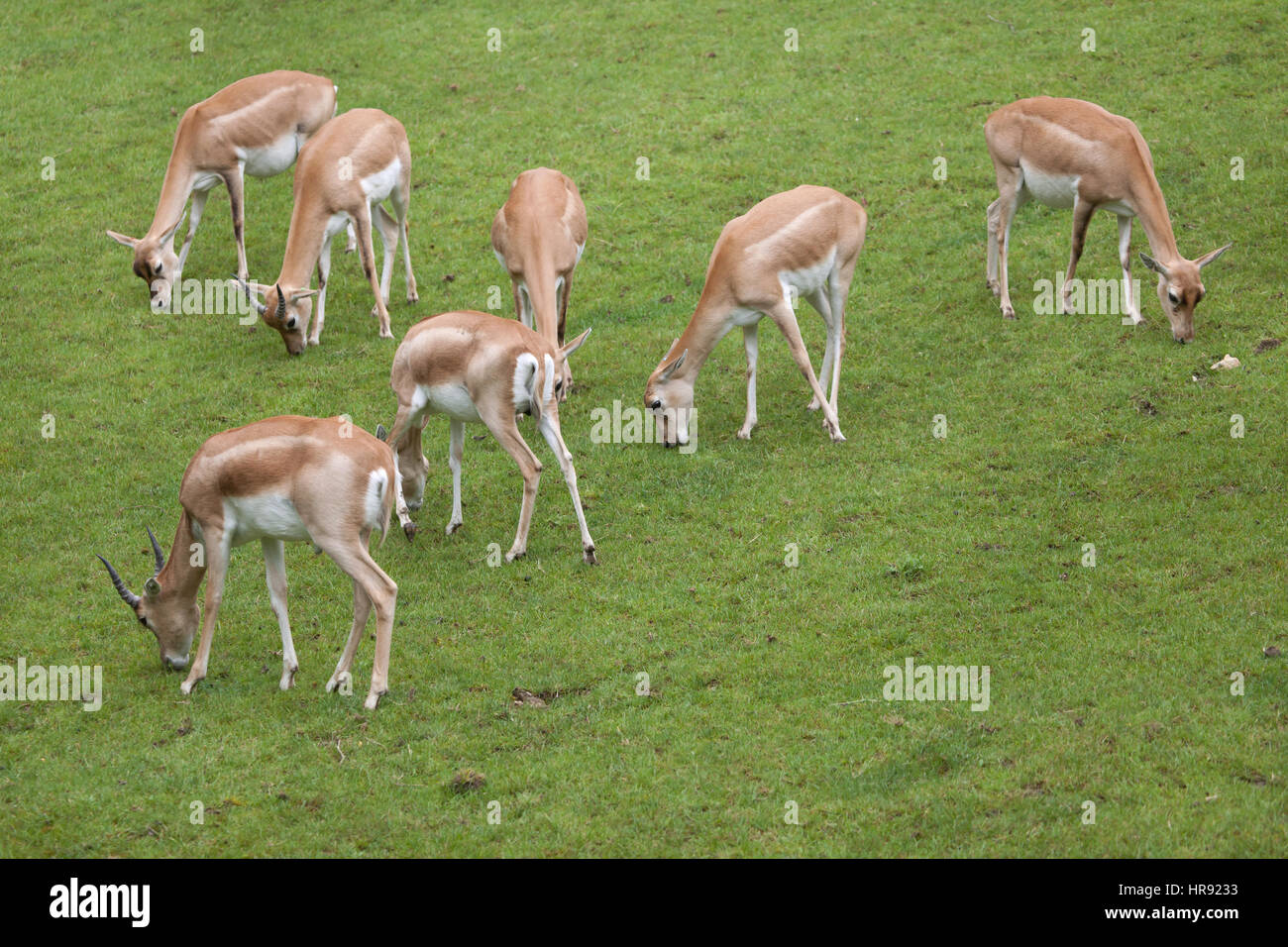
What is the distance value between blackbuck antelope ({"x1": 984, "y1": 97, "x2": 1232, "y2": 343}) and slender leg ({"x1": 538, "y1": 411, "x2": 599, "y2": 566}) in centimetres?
617

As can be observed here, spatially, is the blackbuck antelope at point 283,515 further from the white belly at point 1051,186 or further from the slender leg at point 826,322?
the white belly at point 1051,186

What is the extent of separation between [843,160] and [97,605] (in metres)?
11.9

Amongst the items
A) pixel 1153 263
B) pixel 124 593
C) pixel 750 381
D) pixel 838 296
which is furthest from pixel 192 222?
pixel 1153 263

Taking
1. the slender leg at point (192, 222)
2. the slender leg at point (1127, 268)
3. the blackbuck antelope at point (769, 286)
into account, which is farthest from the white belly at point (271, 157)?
the slender leg at point (1127, 268)

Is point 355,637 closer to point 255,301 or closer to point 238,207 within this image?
point 255,301

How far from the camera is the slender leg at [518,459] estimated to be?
37.7 ft

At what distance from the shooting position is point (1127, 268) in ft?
49.3

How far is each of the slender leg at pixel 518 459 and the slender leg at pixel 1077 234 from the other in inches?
278

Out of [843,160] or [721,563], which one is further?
[843,160]

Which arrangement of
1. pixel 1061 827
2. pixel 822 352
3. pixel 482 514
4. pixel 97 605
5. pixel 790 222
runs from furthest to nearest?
pixel 822 352
pixel 790 222
pixel 482 514
pixel 97 605
pixel 1061 827
